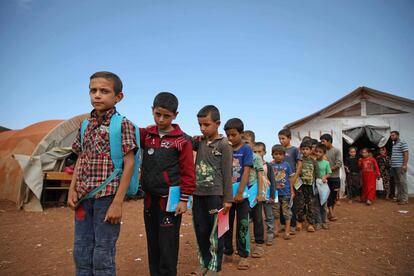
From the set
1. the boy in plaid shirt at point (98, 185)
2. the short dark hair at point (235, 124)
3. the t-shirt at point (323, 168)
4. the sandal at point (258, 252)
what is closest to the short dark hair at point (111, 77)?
the boy in plaid shirt at point (98, 185)

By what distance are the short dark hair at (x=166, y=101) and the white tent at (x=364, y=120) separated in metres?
8.95

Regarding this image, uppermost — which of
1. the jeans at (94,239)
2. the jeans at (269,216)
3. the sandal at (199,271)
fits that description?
the jeans at (94,239)

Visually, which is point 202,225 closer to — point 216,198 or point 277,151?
point 216,198

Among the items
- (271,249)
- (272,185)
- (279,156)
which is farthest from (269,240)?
(279,156)

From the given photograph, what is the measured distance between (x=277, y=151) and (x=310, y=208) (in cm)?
151

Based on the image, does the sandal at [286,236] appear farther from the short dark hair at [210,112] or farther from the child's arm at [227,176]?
the short dark hair at [210,112]

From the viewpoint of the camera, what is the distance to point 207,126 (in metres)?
3.05

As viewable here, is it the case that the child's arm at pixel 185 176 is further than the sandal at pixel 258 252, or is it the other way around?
the sandal at pixel 258 252

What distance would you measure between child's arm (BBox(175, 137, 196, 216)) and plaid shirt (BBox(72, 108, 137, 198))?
490 mm

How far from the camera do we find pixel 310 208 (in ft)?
18.6

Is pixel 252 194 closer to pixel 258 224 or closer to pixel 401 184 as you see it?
pixel 258 224

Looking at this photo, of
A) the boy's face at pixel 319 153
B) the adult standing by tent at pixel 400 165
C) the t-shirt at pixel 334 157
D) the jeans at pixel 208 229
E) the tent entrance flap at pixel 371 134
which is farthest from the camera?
the tent entrance flap at pixel 371 134

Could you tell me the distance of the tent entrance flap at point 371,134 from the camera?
1000cm

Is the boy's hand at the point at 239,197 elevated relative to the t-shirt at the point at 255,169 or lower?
lower
